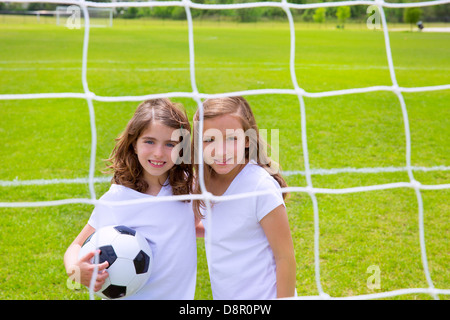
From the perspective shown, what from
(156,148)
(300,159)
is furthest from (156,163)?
(300,159)

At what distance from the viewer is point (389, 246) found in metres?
2.52

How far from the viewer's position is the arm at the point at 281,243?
4.75 ft

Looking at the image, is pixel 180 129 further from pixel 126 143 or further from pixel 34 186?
pixel 34 186

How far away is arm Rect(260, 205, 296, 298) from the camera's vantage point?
4.75 ft

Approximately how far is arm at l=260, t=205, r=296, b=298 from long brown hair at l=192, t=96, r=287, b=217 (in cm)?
21

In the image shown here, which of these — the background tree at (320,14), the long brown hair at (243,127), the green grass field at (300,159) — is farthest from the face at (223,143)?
the background tree at (320,14)

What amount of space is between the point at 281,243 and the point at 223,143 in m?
0.37

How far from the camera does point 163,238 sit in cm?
153

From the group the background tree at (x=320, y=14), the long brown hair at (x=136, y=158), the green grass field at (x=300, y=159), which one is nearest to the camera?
the long brown hair at (x=136, y=158)

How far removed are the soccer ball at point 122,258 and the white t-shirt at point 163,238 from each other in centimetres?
5

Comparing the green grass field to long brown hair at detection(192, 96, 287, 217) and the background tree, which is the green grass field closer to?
long brown hair at detection(192, 96, 287, 217)

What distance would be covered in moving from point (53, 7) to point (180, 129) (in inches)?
1648

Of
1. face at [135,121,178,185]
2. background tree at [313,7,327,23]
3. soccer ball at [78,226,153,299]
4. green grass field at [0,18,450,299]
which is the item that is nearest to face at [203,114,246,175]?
face at [135,121,178,185]

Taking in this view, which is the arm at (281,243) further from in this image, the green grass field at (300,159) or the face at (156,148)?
the green grass field at (300,159)
